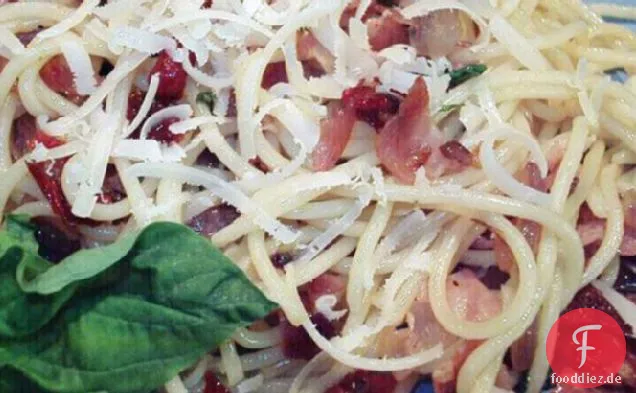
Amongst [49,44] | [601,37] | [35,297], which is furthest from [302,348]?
[601,37]

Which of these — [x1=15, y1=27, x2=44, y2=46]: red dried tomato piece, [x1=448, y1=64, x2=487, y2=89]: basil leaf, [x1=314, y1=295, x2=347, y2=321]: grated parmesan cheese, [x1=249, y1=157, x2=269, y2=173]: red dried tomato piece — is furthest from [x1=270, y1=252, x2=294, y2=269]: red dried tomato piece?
[x1=15, y1=27, x2=44, y2=46]: red dried tomato piece

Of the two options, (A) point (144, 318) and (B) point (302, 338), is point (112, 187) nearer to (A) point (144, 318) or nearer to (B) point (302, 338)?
(A) point (144, 318)

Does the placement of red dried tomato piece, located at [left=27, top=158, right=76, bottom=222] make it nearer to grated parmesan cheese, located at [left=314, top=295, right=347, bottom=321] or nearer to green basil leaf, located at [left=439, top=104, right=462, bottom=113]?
grated parmesan cheese, located at [left=314, top=295, right=347, bottom=321]

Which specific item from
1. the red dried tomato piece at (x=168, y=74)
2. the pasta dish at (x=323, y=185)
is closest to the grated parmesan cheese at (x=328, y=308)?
the pasta dish at (x=323, y=185)

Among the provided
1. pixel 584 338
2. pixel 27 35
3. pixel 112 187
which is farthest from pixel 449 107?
pixel 27 35

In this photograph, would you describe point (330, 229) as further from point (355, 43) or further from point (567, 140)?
point (567, 140)

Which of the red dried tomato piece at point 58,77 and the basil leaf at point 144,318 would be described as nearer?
the basil leaf at point 144,318

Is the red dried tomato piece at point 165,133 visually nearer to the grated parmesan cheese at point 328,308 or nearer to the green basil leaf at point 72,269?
the green basil leaf at point 72,269
